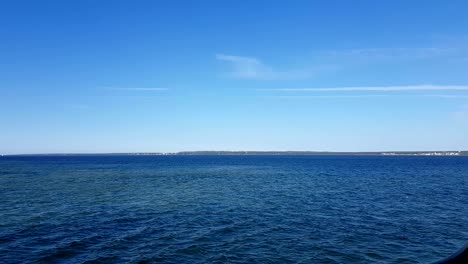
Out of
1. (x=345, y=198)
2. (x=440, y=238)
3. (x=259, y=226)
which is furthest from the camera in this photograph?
(x=345, y=198)

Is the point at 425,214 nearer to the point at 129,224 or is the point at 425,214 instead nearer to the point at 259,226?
the point at 259,226

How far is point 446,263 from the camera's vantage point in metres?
5.35

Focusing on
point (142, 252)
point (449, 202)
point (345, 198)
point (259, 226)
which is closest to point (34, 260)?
point (142, 252)

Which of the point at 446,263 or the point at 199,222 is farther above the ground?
the point at 446,263

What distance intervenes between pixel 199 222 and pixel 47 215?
15512mm

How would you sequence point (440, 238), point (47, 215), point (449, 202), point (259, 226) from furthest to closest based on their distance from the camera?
point (449, 202) → point (47, 215) → point (259, 226) → point (440, 238)

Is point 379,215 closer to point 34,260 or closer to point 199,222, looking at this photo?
point 199,222

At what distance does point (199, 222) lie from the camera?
31781 mm

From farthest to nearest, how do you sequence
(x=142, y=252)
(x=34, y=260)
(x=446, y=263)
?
1. (x=142, y=252)
2. (x=34, y=260)
3. (x=446, y=263)

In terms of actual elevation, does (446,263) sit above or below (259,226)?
above

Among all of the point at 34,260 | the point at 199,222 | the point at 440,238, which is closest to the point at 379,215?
the point at 440,238

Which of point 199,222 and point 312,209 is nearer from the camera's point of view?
point 199,222

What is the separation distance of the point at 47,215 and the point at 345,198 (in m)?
36.0

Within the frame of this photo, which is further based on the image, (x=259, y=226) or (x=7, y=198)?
(x=7, y=198)
